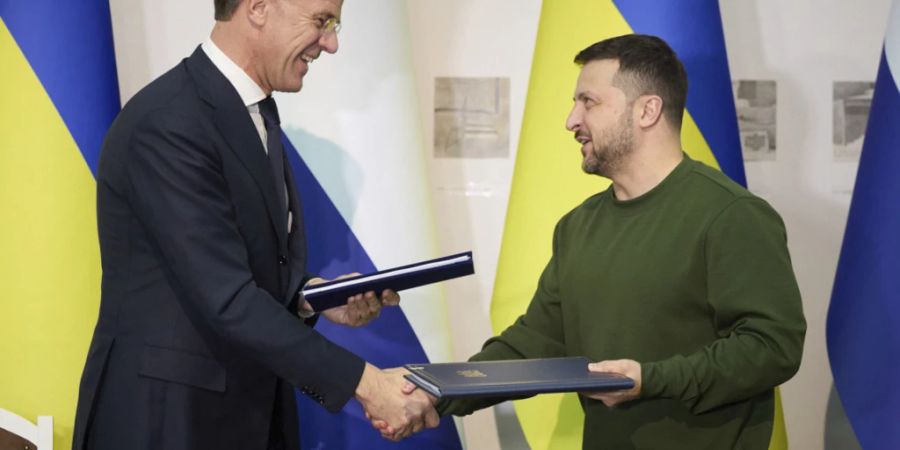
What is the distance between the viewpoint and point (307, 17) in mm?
2094

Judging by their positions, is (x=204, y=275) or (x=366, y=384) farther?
(x=366, y=384)

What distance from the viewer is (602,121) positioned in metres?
2.25

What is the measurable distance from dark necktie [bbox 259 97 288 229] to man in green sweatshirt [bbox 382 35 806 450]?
57 centimetres

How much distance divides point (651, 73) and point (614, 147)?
0.19 metres

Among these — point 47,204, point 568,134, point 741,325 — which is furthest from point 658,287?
point 47,204

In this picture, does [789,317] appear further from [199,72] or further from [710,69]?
[199,72]

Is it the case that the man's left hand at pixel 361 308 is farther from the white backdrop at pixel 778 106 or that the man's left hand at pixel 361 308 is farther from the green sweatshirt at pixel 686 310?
the white backdrop at pixel 778 106

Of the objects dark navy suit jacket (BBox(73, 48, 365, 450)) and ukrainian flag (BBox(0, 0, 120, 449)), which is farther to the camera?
ukrainian flag (BBox(0, 0, 120, 449))

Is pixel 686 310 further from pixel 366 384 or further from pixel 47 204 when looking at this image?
pixel 47 204

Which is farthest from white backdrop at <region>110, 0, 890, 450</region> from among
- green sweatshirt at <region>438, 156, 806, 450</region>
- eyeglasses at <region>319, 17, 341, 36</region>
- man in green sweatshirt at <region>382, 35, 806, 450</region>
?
eyeglasses at <region>319, 17, 341, 36</region>

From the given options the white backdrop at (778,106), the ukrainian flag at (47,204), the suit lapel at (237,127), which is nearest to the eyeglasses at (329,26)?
the suit lapel at (237,127)

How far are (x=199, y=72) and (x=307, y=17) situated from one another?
0.85 feet

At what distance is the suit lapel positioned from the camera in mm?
1943

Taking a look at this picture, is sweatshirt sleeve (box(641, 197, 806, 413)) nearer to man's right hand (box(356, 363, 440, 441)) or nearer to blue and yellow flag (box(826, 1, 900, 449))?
man's right hand (box(356, 363, 440, 441))
